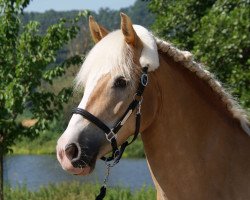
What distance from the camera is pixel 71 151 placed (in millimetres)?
2703

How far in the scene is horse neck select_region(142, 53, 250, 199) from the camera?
2947 millimetres

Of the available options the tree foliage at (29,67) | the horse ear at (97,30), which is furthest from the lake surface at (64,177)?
the horse ear at (97,30)

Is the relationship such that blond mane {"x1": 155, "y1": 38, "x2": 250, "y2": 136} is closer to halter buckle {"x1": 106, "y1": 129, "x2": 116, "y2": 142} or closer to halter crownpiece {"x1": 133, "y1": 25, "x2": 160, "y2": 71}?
halter crownpiece {"x1": 133, "y1": 25, "x2": 160, "y2": 71}

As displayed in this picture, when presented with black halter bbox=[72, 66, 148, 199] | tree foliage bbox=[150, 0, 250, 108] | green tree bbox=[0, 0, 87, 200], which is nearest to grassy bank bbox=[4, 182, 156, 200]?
green tree bbox=[0, 0, 87, 200]

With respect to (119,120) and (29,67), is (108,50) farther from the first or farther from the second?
(29,67)

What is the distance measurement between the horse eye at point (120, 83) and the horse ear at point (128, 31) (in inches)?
8.4

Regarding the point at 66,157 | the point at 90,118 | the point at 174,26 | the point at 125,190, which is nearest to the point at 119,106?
the point at 90,118

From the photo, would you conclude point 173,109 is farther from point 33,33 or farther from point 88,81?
point 33,33

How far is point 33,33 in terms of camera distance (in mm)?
9211

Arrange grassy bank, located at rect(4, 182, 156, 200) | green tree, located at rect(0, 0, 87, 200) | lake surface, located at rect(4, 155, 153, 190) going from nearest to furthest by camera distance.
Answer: green tree, located at rect(0, 0, 87, 200) → grassy bank, located at rect(4, 182, 156, 200) → lake surface, located at rect(4, 155, 153, 190)

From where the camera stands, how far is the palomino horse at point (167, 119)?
9.30ft

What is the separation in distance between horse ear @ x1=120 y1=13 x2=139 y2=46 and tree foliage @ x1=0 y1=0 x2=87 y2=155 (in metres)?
5.60

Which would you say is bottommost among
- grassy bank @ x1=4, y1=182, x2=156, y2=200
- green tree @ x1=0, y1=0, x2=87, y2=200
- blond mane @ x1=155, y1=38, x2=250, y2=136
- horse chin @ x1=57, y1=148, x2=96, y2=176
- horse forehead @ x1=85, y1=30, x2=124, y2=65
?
grassy bank @ x1=4, y1=182, x2=156, y2=200

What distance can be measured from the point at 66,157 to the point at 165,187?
→ 0.58 m
